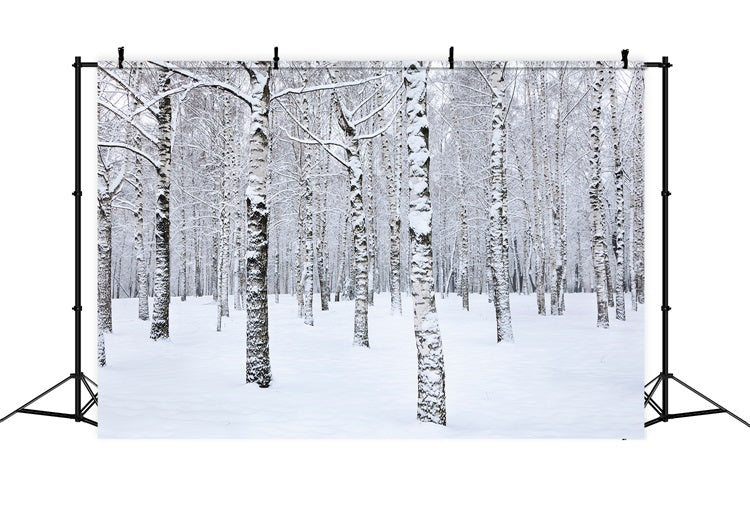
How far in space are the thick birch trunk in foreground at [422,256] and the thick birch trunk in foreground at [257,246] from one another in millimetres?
1782

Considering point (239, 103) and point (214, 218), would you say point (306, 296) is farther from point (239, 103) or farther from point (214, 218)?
point (239, 103)

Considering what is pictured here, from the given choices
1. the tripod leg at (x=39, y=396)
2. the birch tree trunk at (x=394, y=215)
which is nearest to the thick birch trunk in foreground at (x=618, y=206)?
the birch tree trunk at (x=394, y=215)

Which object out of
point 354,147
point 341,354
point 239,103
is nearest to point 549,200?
point 354,147

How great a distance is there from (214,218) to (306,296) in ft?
6.56

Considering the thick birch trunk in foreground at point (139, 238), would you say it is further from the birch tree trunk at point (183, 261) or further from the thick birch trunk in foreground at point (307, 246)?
the thick birch trunk in foreground at point (307, 246)

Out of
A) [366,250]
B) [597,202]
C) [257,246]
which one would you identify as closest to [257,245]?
[257,246]

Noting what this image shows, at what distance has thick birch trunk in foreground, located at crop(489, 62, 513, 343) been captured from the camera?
22.1 ft

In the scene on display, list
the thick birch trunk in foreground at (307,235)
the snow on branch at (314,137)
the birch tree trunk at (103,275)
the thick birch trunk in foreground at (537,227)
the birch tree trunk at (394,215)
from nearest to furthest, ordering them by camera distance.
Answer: the birch tree trunk at (103,275)
the snow on branch at (314,137)
the thick birch trunk in foreground at (537,227)
the birch tree trunk at (394,215)
the thick birch trunk in foreground at (307,235)

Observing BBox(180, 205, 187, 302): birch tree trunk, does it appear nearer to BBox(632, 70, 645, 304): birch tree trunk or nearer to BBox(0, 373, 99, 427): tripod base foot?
BBox(0, 373, 99, 427): tripod base foot

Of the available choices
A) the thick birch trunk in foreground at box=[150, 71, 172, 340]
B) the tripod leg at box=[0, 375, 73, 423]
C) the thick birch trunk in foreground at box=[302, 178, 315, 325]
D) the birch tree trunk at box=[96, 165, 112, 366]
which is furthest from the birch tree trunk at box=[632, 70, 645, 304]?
the tripod leg at box=[0, 375, 73, 423]

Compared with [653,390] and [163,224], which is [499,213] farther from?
[163,224]

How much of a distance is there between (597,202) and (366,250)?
3.51 meters

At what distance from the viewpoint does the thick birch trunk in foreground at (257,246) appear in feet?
19.1

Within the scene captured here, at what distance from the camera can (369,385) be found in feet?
19.1
